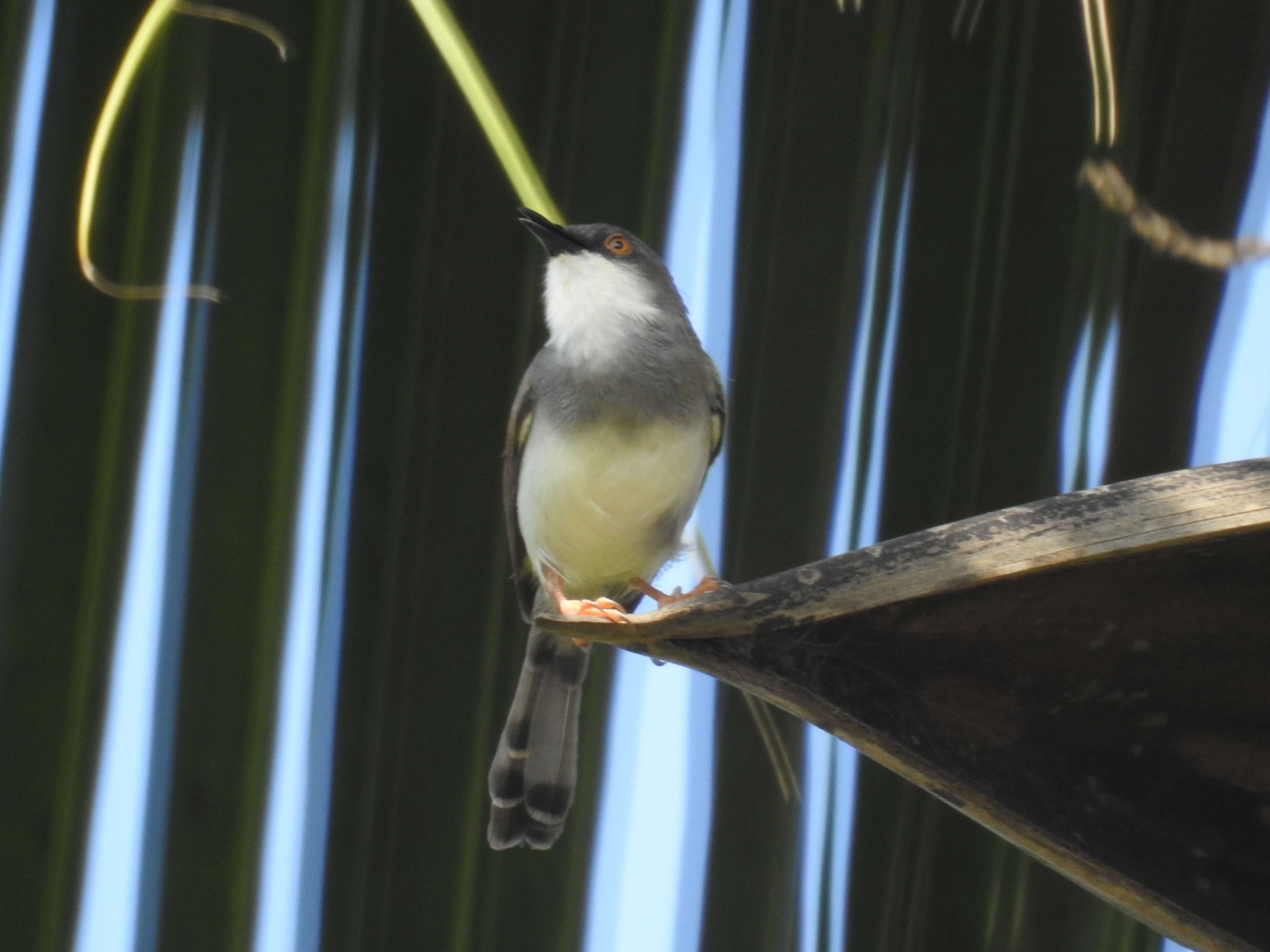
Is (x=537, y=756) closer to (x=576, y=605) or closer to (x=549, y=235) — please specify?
(x=576, y=605)

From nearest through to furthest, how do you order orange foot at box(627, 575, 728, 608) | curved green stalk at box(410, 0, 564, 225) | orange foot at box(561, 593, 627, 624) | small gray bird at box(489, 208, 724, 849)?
orange foot at box(627, 575, 728, 608), curved green stalk at box(410, 0, 564, 225), orange foot at box(561, 593, 627, 624), small gray bird at box(489, 208, 724, 849)

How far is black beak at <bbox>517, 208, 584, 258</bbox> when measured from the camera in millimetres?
1493

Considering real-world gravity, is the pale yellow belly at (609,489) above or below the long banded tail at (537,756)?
above

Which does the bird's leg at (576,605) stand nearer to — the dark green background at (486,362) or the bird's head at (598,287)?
the dark green background at (486,362)

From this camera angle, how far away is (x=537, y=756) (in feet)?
5.16

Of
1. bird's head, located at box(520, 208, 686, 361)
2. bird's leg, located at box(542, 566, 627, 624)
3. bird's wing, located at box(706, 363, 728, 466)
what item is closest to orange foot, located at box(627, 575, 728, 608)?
bird's leg, located at box(542, 566, 627, 624)

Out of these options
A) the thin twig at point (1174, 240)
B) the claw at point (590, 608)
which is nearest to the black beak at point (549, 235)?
the claw at point (590, 608)

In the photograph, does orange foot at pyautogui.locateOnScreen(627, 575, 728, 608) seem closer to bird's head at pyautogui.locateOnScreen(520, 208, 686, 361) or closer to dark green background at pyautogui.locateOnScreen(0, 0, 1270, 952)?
dark green background at pyautogui.locateOnScreen(0, 0, 1270, 952)

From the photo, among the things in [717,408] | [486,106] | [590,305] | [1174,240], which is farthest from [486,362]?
[1174,240]

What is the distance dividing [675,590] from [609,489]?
0.25m

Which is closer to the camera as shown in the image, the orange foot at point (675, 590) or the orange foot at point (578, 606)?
the orange foot at point (675, 590)

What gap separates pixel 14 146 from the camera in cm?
163

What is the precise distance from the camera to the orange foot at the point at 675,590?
0.87 metres

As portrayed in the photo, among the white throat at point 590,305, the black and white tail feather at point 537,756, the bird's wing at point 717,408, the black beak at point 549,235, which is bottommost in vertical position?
the black and white tail feather at point 537,756
